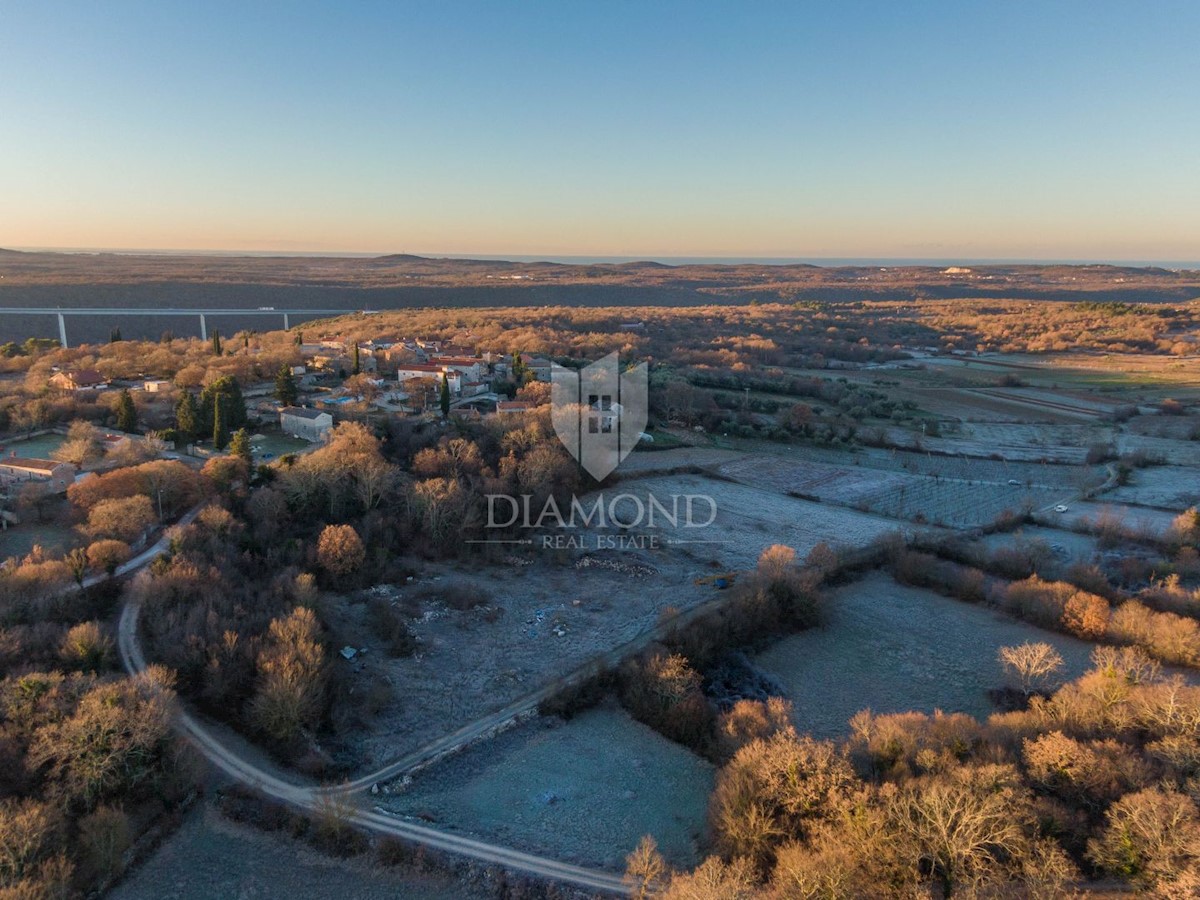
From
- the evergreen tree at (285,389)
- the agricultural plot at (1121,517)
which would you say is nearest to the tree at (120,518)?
the evergreen tree at (285,389)

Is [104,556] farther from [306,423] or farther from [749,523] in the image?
[749,523]

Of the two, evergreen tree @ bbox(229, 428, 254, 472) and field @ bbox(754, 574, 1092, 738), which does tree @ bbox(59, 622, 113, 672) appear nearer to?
evergreen tree @ bbox(229, 428, 254, 472)

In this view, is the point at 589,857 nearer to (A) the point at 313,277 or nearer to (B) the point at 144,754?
(B) the point at 144,754

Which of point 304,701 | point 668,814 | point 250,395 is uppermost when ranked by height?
point 250,395

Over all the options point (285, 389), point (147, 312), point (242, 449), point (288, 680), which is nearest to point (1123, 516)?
point (288, 680)

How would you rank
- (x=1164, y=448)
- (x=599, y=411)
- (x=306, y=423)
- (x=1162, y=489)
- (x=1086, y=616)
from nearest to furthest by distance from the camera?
(x=1086, y=616) → (x=306, y=423) → (x=1162, y=489) → (x=599, y=411) → (x=1164, y=448)

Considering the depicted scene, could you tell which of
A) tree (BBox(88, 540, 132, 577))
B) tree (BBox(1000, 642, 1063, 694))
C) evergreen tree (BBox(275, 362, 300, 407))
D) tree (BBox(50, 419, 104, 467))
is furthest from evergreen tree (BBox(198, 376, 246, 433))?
tree (BBox(1000, 642, 1063, 694))

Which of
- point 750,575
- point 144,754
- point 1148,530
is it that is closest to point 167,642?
point 144,754
